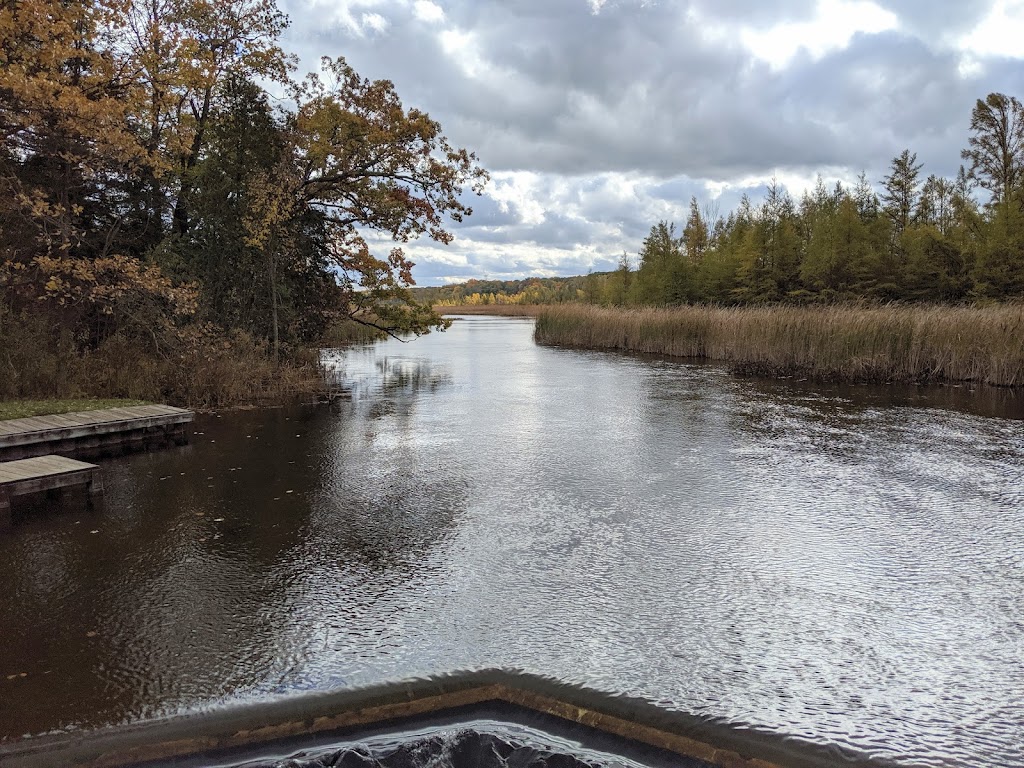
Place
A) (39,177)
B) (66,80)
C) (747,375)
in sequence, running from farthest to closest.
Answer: (747,375), (39,177), (66,80)

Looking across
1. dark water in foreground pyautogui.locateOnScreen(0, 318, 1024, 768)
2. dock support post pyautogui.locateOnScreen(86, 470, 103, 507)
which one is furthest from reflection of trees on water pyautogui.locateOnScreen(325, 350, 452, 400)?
dock support post pyautogui.locateOnScreen(86, 470, 103, 507)

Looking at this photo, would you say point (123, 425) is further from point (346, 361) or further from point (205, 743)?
point (346, 361)

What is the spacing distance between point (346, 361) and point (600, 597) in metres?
18.5

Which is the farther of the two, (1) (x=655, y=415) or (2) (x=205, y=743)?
(1) (x=655, y=415)

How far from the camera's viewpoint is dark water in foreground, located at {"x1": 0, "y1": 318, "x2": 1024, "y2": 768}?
300 centimetres

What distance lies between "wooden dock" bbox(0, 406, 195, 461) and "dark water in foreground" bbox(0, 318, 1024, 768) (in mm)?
400

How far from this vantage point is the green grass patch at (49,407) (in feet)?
24.8

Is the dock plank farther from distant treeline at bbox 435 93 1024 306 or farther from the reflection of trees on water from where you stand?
distant treeline at bbox 435 93 1024 306

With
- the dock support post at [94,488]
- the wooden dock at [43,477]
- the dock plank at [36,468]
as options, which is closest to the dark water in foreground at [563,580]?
the dock support post at [94,488]

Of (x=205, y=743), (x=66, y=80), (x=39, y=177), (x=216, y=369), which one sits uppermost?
(x=66, y=80)

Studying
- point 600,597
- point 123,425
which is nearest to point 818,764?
point 600,597

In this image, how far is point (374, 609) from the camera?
3793 millimetres

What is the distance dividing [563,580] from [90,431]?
581 centimetres

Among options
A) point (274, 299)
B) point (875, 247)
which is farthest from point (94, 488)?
point (875, 247)
